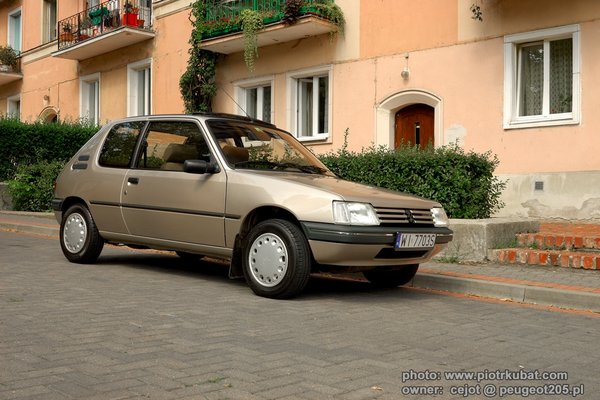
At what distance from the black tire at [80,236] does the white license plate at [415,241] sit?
12.6ft

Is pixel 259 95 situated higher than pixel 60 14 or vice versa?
pixel 60 14

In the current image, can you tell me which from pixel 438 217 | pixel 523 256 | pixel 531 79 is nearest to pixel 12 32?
pixel 531 79

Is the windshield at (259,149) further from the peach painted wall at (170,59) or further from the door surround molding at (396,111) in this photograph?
the peach painted wall at (170,59)

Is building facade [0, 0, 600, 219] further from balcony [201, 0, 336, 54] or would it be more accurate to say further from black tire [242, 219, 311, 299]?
black tire [242, 219, 311, 299]

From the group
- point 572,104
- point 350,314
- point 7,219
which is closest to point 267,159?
point 350,314

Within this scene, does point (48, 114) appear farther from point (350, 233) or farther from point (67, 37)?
point (350, 233)

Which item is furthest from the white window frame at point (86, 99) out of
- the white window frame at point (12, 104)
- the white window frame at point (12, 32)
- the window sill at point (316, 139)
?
the window sill at point (316, 139)

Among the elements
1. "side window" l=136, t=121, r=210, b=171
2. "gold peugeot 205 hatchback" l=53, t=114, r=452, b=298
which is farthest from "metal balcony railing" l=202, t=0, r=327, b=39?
"side window" l=136, t=121, r=210, b=171

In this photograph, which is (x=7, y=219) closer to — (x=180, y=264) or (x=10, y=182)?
(x=10, y=182)

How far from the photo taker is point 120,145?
26.8 feet

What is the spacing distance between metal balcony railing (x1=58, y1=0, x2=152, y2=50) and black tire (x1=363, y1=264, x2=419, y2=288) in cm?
1516

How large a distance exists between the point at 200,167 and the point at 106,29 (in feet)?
52.4

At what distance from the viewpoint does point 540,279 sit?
7.63m

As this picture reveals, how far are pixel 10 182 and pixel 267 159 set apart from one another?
11.6 meters
